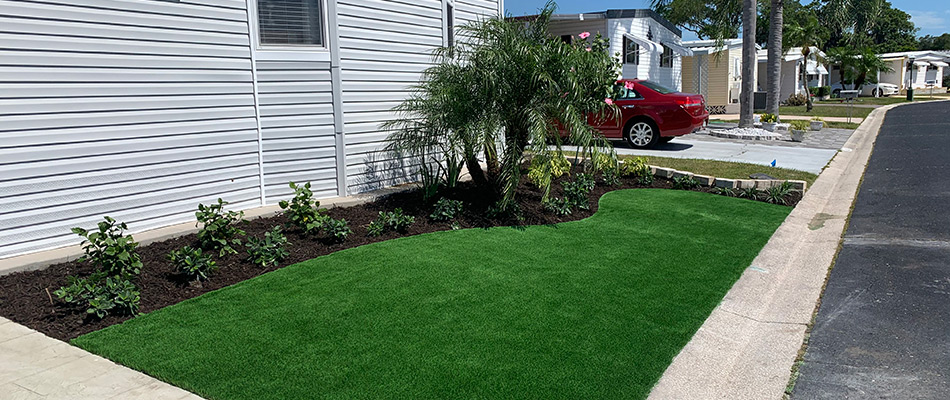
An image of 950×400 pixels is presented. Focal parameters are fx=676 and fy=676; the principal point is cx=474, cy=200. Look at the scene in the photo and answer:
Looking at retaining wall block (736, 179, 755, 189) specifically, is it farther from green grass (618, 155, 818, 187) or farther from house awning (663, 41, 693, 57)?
house awning (663, 41, 693, 57)

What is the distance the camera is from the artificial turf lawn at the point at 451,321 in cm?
372

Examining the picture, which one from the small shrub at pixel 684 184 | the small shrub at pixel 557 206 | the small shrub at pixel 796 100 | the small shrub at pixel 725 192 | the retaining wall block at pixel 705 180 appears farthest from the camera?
the small shrub at pixel 796 100

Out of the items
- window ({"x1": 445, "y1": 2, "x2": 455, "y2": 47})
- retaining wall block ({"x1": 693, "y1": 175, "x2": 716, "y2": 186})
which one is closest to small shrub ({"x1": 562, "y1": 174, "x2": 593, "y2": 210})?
retaining wall block ({"x1": 693, "y1": 175, "x2": 716, "y2": 186})

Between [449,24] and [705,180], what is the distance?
424 cm

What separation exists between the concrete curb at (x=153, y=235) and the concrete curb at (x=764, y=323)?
163 inches

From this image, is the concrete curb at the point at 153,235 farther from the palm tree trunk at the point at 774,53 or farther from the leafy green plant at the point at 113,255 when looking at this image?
the palm tree trunk at the point at 774,53

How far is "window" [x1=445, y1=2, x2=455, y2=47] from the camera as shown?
9250 mm

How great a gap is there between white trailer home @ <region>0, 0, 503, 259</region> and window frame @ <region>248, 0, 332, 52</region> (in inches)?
0.5

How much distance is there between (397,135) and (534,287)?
3640mm

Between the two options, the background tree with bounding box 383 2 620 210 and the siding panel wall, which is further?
the background tree with bounding box 383 2 620 210

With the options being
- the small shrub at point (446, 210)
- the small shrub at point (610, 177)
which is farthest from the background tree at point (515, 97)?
the small shrub at point (610, 177)

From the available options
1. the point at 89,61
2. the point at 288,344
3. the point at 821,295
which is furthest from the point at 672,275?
the point at 89,61

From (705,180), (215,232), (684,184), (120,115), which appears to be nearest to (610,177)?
(684,184)

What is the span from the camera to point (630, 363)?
397cm
